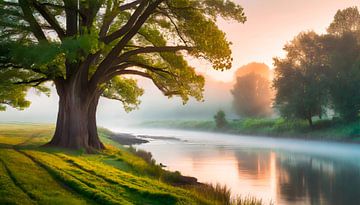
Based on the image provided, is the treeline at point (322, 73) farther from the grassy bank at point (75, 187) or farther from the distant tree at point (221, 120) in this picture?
the grassy bank at point (75, 187)

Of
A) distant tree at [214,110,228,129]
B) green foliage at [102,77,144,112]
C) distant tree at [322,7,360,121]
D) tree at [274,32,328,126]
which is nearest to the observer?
green foliage at [102,77,144,112]

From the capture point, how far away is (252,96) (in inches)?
4658

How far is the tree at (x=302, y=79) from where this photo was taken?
72.6m

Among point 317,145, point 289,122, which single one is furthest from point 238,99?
point 317,145

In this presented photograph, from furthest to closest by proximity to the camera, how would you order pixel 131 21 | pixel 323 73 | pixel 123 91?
pixel 323 73
pixel 123 91
pixel 131 21

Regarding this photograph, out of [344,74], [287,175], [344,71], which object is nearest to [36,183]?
[287,175]

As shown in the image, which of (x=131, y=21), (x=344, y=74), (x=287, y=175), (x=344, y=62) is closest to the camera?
(x=131, y=21)

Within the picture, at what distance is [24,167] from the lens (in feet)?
67.9

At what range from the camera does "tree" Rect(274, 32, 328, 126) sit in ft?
238

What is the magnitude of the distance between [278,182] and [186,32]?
1316 cm

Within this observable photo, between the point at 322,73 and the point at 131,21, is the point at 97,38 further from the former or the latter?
the point at 322,73

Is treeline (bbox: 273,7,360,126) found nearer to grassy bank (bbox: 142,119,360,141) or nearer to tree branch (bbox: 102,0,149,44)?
grassy bank (bbox: 142,119,360,141)

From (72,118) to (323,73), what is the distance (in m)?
53.1

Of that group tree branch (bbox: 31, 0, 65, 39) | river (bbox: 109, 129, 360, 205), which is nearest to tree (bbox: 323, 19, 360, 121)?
river (bbox: 109, 129, 360, 205)
